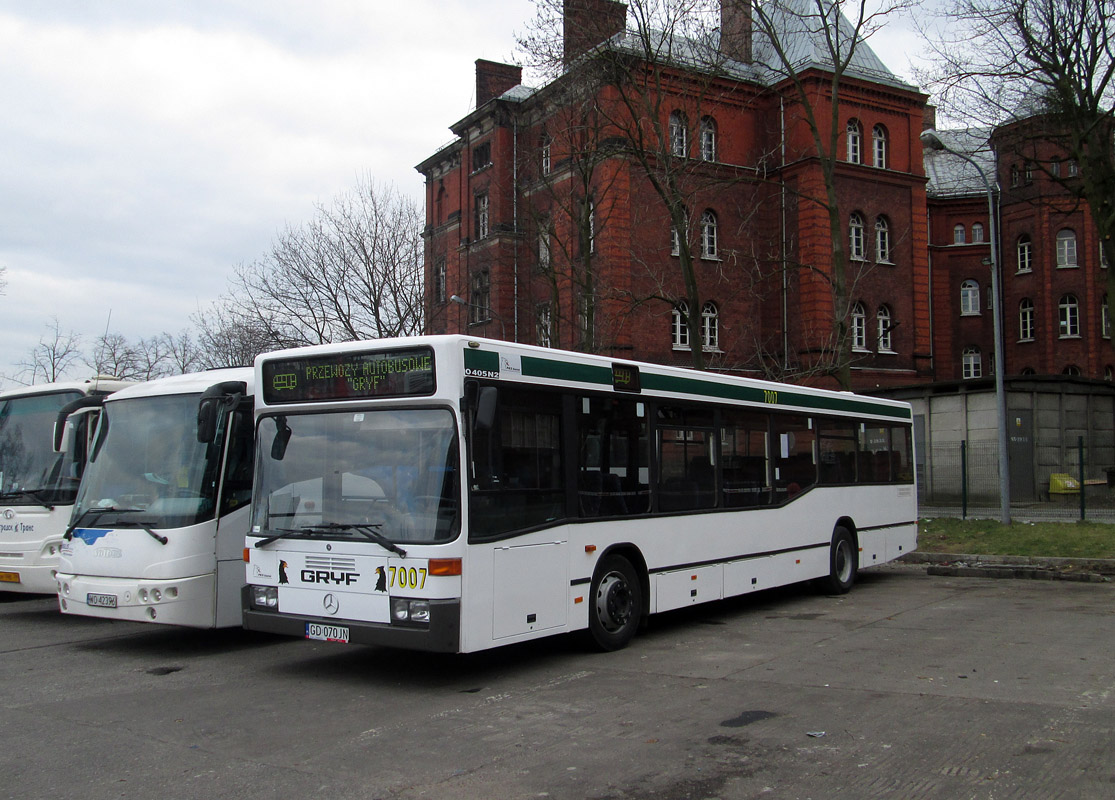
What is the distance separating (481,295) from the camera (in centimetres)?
4759

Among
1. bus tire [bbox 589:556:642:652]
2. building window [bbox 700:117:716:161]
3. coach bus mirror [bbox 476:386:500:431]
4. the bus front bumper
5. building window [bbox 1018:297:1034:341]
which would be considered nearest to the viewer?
the bus front bumper

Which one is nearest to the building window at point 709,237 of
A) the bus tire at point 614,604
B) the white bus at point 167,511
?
the bus tire at point 614,604

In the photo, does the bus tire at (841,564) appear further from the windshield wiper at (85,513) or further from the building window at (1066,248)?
the building window at (1066,248)

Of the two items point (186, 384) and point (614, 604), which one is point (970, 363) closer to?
point (614, 604)

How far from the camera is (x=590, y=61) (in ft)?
74.3

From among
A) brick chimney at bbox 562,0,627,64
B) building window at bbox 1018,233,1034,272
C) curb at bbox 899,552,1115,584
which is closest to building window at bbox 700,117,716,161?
brick chimney at bbox 562,0,627,64

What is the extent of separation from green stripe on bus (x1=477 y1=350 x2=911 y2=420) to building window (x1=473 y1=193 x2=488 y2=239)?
34243 mm

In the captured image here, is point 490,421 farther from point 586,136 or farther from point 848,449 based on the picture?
point 586,136

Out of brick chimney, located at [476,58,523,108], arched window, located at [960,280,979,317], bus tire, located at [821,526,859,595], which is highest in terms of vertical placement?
brick chimney, located at [476,58,523,108]

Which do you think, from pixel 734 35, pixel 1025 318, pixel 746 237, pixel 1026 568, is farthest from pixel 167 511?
pixel 1025 318

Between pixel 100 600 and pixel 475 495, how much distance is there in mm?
4277

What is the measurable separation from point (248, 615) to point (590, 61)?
17208mm

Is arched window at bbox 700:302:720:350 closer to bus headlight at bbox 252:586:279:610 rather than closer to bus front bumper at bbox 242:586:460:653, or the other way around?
bus headlight at bbox 252:586:279:610

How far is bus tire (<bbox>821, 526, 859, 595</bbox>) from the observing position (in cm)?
1383
